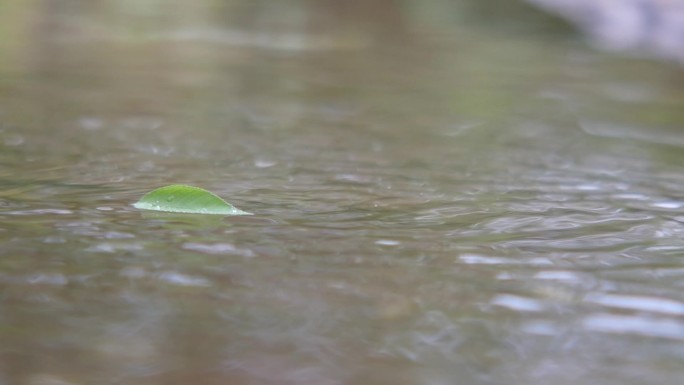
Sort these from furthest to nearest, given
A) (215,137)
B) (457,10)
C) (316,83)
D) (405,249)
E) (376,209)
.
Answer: (457,10) < (316,83) < (215,137) < (376,209) < (405,249)

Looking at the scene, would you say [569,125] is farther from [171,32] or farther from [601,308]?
[171,32]

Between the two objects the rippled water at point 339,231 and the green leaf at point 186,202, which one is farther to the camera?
the green leaf at point 186,202

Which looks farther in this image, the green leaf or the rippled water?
the green leaf

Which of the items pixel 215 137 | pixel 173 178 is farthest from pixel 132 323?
pixel 215 137
